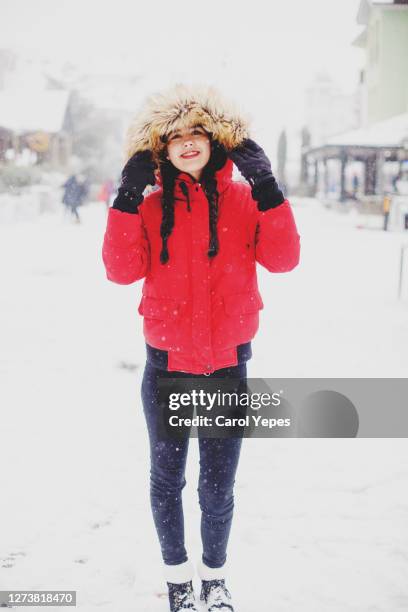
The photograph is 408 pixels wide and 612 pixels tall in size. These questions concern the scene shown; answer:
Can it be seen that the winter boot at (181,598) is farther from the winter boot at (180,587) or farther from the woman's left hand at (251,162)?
the woman's left hand at (251,162)

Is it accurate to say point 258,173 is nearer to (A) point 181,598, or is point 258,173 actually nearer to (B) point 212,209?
(B) point 212,209

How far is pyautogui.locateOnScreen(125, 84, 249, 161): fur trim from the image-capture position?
172 centimetres

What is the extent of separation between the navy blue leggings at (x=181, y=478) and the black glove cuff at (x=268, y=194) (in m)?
0.56

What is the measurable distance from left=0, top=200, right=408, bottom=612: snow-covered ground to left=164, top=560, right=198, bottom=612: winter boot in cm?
12

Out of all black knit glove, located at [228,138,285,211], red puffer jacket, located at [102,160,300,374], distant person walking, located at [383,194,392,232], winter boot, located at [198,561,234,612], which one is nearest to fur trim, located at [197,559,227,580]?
winter boot, located at [198,561,234,612]

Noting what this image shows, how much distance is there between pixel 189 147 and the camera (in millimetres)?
1736

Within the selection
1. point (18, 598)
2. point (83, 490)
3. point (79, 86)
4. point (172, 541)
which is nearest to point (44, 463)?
point (83, 490)

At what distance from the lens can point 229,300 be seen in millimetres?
1806

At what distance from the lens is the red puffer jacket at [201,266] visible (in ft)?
5.78

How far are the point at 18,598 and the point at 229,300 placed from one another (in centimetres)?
141

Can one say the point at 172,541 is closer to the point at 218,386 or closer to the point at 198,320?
the point at 218,386

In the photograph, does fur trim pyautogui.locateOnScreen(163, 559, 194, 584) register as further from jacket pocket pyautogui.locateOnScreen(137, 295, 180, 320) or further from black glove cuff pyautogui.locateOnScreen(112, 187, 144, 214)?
black glove cuff pyautogui.locateOnScreen(112, 187, 144, 214)

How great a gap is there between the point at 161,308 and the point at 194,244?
0.24 meters

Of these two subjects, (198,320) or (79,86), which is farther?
(79,86)
